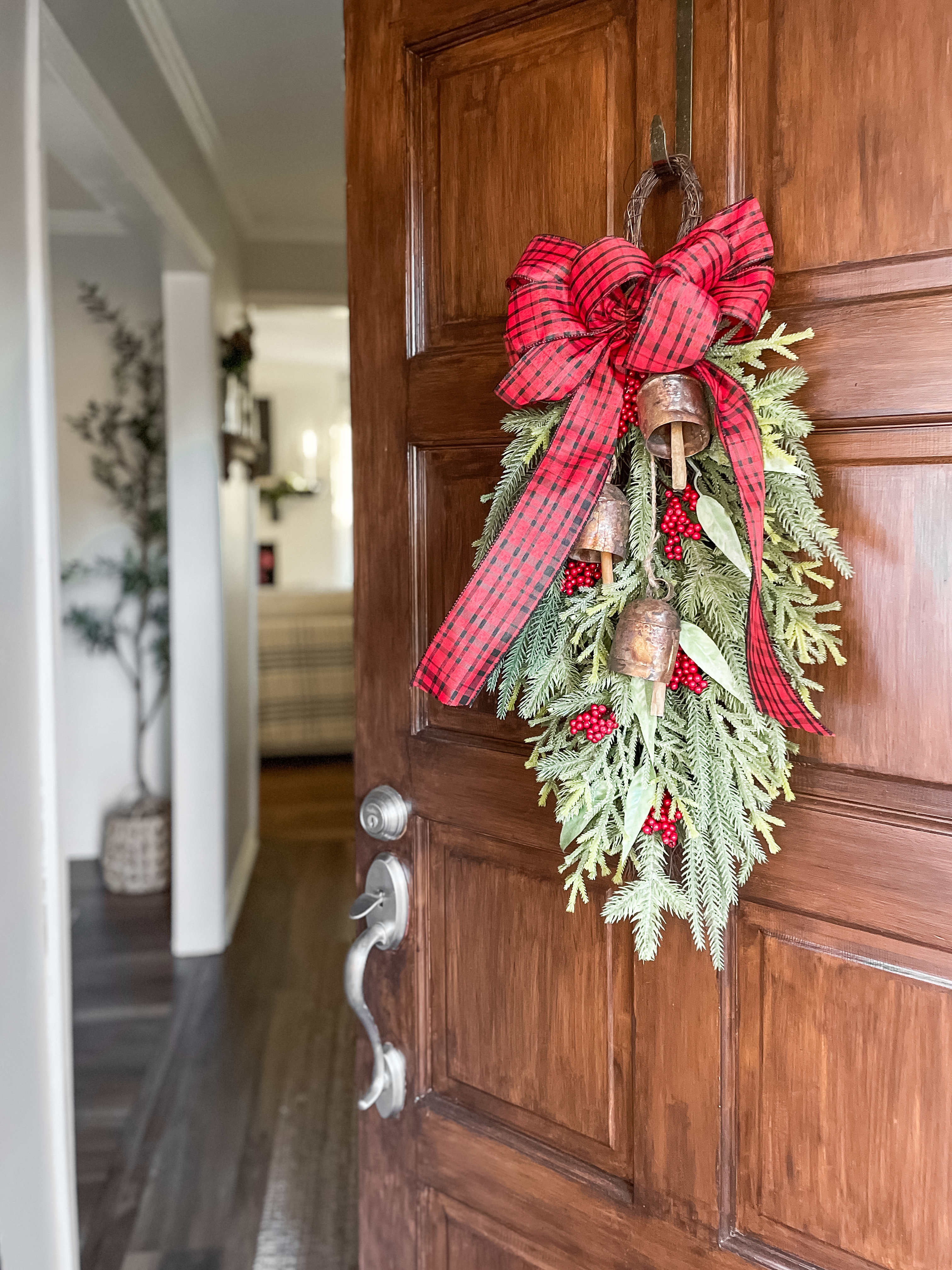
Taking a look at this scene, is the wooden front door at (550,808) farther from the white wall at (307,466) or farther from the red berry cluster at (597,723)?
A: the white wall at (307,466)

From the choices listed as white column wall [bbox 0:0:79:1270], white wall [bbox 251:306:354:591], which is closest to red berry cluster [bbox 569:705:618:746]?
white column wall [bbox 0:0:79:1270]

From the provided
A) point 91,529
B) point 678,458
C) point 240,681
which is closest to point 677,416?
point 678,458

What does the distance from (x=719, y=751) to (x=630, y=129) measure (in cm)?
53

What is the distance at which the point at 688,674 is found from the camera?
0.76 m

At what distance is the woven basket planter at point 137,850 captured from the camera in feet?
12.7

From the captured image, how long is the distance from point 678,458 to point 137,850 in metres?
3.59

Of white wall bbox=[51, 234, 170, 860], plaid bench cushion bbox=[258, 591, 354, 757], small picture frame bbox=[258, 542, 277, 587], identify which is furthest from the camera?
small picture frame bbox=[258, 542, 277, 587]

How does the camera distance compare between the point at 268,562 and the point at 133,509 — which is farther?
the point at 268,562

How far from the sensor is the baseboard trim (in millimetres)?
3570

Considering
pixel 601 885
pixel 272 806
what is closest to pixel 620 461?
pixel 601 885

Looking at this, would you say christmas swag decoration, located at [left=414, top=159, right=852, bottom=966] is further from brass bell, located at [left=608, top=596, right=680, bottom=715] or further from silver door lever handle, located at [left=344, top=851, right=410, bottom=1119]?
silver door lever handle, located at [left=344, top=851, right=410, bottom=1119]

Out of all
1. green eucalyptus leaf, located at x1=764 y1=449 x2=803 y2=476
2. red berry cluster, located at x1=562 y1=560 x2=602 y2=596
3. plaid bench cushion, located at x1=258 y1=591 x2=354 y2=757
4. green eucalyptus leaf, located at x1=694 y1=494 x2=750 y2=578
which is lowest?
plaid bench cushion, located at x1=258 y1=591 x2=354 y2=757

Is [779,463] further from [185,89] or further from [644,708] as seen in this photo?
[185,89]

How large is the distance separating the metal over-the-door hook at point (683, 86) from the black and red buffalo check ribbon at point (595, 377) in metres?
0.08
